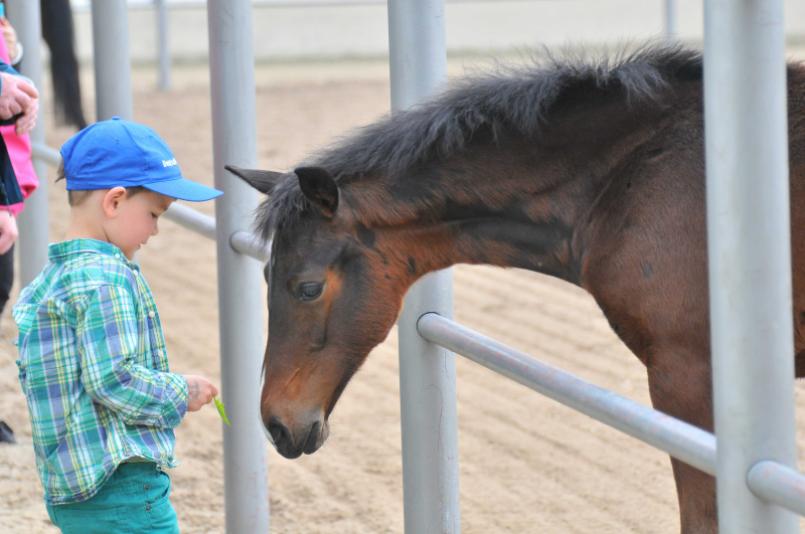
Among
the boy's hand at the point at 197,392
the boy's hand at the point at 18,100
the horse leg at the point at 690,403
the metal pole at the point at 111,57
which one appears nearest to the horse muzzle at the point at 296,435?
the boy's hand at the point at 197,392

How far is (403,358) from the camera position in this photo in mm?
2393

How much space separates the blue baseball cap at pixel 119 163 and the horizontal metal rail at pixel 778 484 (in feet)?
3.61

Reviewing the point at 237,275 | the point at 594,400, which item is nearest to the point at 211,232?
the point at 237,275

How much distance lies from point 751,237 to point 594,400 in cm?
43

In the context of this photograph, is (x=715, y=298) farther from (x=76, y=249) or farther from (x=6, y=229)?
(x=6, y=229)

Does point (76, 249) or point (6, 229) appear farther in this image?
point (6, 229)

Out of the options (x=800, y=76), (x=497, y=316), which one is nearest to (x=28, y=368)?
(x=800, y=76)

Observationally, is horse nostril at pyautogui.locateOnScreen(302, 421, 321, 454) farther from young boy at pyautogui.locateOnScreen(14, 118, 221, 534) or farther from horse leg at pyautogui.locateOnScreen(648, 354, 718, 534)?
horse leg at pyautogui.locateOnScreen(648, 354, 718, 534)

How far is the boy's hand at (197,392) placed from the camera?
205cm

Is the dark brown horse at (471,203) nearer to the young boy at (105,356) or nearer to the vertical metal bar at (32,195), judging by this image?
the young boy at (105,356)

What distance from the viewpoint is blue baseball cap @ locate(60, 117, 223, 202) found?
2057 mm

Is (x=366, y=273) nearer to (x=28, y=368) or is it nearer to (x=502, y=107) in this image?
(x=502, y=107)

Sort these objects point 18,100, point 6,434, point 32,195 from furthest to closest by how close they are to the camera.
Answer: point 32,195 < point 6,434 < point 18,100

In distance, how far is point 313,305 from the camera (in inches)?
87.8
